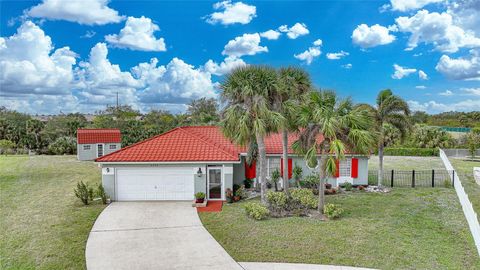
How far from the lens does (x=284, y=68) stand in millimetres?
15227

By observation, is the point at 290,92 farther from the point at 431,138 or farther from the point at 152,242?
the point at 431,138

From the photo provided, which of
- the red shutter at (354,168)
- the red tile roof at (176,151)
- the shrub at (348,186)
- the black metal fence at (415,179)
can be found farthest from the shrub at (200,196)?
the black metal fence at (415,179)

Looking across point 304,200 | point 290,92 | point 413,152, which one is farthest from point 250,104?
point 413,152

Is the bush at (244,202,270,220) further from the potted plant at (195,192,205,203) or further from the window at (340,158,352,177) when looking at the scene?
the window at (340,158,352,177)

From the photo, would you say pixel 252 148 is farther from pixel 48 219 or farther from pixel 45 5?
pixel 45 5

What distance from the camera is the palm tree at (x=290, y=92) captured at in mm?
14328

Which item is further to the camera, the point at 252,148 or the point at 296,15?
the point at 296,15

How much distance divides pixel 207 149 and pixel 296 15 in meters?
12.8

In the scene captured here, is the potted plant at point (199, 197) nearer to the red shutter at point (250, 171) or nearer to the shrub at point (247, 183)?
the shrub at point (247, 183)

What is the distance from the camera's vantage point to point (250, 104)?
46.5 feet

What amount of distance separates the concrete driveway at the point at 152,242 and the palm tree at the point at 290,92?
17.9 feet

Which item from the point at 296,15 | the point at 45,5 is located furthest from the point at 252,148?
the point at 45,5

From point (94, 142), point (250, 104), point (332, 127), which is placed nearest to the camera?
point (332, 127)

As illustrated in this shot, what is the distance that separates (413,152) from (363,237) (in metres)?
32.4
